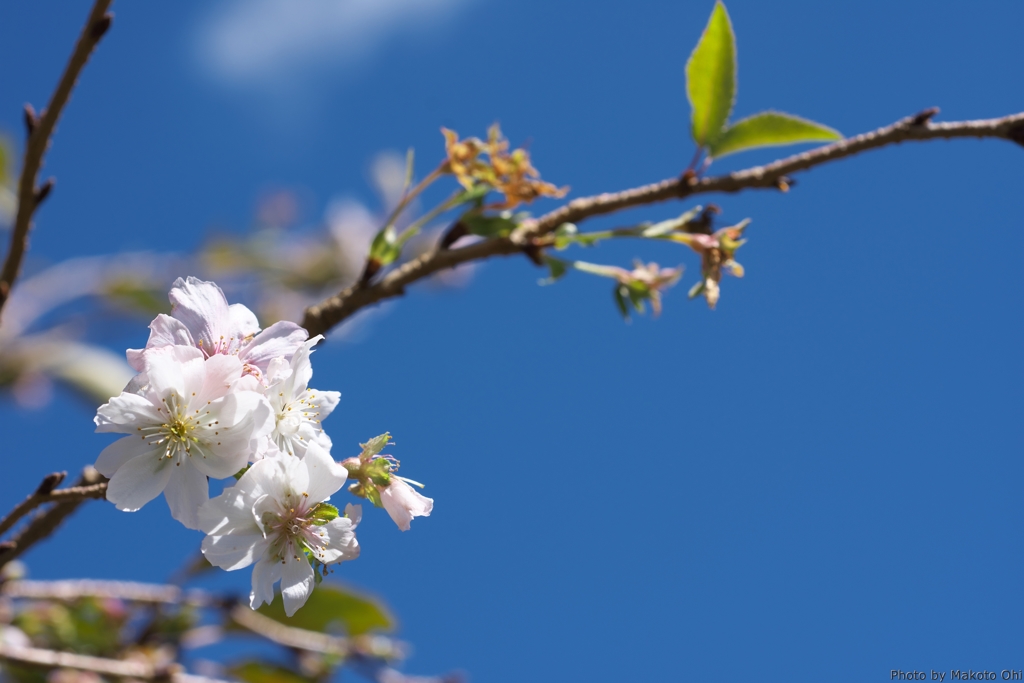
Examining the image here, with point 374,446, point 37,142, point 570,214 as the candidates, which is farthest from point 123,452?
point 570,214

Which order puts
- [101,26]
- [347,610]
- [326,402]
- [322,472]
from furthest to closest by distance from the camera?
[347,610] < [101,26] < [326,402] < [322,472]

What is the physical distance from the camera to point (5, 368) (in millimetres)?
3486

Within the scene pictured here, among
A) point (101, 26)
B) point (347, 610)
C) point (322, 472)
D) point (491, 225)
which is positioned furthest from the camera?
point (347, 610)

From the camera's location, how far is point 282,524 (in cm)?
79

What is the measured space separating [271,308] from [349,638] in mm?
2347

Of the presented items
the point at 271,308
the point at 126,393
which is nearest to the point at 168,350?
the point at 126,393

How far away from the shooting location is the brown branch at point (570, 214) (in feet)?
3.58

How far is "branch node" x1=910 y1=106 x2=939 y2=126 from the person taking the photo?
1.04m

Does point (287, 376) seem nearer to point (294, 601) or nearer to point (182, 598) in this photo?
point (294, 601)

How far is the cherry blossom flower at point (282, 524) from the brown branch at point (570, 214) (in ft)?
1.25

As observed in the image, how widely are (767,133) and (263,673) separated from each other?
1976mm

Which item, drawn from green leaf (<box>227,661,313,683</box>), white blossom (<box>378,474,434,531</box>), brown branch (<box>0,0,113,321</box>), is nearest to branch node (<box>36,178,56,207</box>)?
brown branch (<box>0,0,113,321</box>)

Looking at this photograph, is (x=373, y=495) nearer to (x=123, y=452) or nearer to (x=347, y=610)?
(x=123, y=452)

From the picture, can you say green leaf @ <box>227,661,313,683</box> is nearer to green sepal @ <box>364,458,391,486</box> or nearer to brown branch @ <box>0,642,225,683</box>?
brown branch @ <box>0,642,225,683</box>
